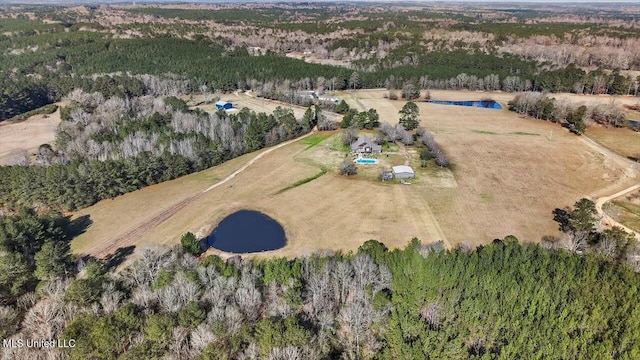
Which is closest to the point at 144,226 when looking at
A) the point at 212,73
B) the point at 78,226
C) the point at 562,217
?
the point at 78,226

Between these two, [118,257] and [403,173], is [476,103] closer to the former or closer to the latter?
[403,173]

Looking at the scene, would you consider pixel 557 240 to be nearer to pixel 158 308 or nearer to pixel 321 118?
pixel 158 308

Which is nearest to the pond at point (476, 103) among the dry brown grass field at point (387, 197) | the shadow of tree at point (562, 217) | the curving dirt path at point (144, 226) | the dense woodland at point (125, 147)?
the dry brown grass field at point (387, 197)

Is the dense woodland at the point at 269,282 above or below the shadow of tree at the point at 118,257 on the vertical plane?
above

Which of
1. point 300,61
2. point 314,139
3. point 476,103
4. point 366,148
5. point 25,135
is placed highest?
point 300,61

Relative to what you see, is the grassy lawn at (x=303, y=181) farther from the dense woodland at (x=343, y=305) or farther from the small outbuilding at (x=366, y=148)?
the dense woodland at (x=343, y=305)

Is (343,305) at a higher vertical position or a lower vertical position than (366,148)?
lower
